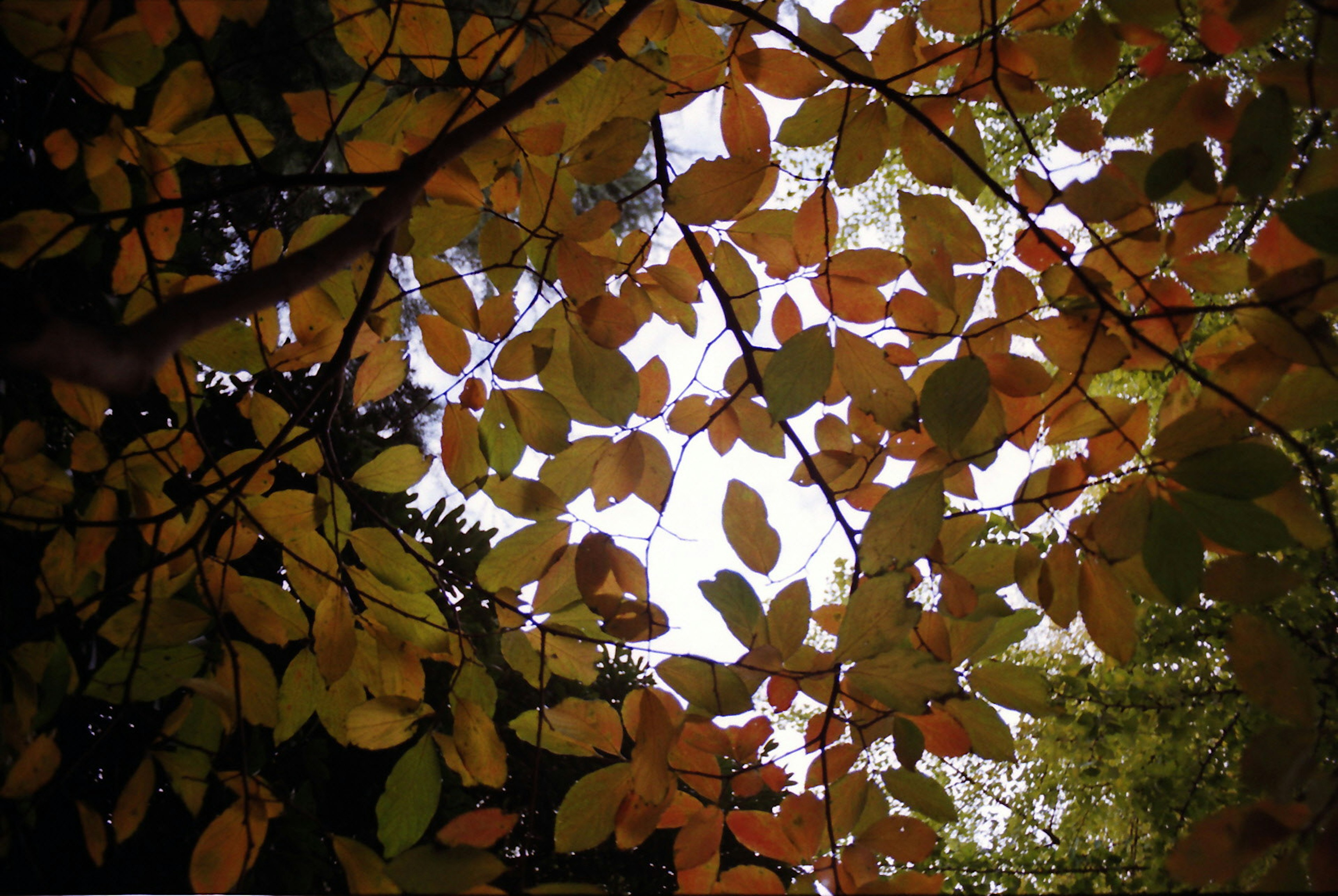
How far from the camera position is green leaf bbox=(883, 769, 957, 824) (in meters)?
0.70

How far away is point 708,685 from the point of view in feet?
2.21

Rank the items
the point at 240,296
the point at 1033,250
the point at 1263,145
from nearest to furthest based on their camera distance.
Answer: the point at 240,296 < the point at 1263,145 < the point at 1033,250

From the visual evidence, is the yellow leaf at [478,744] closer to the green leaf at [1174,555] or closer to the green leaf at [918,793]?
the green leaf at [918,793]

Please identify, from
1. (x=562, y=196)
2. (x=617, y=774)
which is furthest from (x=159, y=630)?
(x=562, y=196)

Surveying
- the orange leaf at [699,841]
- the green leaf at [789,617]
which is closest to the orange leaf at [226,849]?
the orange leaf at [699,841]

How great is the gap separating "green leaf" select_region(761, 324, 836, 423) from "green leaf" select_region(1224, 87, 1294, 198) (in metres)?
0.30

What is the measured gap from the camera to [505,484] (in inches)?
31.0

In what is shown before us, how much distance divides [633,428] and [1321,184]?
591mm

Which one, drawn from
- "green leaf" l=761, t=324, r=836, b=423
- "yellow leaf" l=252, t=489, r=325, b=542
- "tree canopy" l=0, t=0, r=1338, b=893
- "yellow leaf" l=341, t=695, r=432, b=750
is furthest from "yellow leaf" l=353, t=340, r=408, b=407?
"green leaf" l=761, t=324, r=836, b=423

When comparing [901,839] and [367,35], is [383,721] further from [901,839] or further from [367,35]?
[367,35]

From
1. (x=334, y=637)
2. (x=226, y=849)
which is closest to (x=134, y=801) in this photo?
(x=226, y=849)

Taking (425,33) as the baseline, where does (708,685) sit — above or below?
below

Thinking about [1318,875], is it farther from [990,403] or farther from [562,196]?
[562,196]

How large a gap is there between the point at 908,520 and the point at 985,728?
0.92 feet
